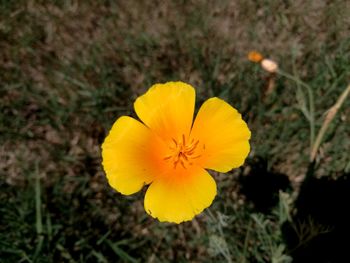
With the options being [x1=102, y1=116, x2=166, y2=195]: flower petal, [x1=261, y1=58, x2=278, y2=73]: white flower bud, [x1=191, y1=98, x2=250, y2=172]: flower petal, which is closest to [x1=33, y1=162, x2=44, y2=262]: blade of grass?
[x1=102, y1=116, x2=166, y2=195]: flower petal

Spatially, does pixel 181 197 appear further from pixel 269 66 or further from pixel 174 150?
pixel 269 66

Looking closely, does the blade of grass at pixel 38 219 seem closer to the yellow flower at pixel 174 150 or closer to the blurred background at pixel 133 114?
the blurred background at pixel 133 114

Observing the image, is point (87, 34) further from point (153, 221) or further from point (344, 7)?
point (344, 7)

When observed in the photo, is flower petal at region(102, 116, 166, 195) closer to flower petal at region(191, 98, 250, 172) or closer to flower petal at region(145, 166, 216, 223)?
flower petal at region(145, 166, 216, 223)

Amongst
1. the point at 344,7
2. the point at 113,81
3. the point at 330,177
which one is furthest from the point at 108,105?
the point at 344,7

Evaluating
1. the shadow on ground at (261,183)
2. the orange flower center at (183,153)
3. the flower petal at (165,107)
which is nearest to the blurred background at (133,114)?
the shadow on ground at (261,183)
